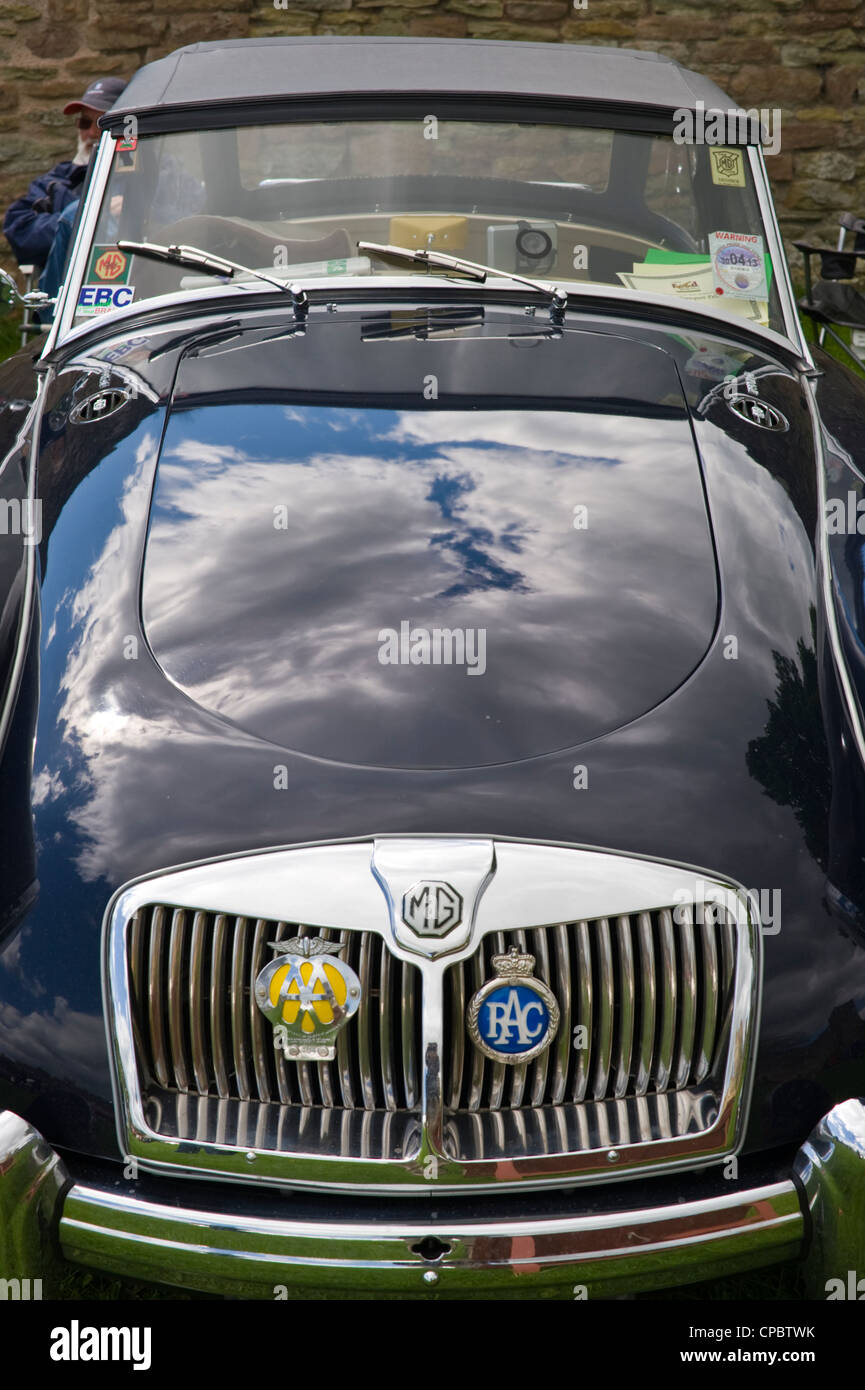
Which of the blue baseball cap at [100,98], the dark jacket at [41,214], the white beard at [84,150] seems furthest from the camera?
the white beard at [84,150]

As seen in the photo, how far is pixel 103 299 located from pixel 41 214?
3.01 m

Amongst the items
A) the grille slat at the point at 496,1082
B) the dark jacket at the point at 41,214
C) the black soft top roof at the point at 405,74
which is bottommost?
the grille slat at the point at 496,1082

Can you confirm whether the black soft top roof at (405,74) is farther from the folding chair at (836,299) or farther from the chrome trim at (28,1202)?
the chrome trim at (28,1202)

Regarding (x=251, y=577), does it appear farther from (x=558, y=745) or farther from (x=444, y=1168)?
(x=444, y=1168)

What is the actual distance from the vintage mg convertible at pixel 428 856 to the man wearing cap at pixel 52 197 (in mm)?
3499

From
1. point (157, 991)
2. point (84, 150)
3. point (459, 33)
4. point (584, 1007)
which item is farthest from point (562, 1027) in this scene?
point (459, 33)

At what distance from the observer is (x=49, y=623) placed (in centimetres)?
225

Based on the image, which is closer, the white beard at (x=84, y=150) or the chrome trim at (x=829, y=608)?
the chrome trim at (x=829, y=608)

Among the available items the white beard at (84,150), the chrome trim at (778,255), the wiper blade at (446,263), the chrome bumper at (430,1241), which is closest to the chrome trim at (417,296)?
the wiper blade at (446,263)

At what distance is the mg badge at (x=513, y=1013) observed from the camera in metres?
1.84

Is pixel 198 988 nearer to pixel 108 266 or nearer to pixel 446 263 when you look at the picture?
pixel 446 263

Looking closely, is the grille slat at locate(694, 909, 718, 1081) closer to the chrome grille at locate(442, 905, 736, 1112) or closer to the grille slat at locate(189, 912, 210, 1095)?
the chrome grille at locate(442, 905, 736, 1112)

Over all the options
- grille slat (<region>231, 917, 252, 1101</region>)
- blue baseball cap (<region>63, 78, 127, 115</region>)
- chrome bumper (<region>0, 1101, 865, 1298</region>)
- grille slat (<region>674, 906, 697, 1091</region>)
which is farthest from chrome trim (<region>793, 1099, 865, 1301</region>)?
blue baseball cap (<region>63, 78, 127, 115</region>)

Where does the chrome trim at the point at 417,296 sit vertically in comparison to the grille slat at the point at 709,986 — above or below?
above
